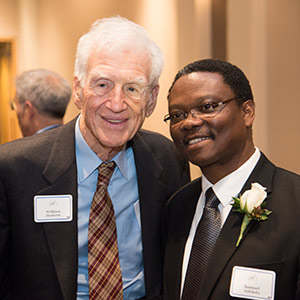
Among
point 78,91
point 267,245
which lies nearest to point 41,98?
Result: point 78,91

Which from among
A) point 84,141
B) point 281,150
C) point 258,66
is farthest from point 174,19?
point 84,141

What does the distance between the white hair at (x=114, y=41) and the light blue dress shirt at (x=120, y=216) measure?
0.99 ft

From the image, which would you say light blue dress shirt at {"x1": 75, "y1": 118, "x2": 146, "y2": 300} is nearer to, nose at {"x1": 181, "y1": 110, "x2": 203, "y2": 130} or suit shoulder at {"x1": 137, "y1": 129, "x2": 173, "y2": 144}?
suit shoulder at {"x1": 137, "y1": 129, "x2": 173, "y2": 144}

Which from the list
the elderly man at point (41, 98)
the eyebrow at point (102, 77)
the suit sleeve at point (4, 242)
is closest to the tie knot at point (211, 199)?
the eyebrow at point (102, 77)

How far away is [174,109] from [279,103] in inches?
65.5

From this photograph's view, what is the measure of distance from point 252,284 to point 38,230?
0.81 m

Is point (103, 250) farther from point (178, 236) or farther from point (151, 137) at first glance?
point (151, 137)

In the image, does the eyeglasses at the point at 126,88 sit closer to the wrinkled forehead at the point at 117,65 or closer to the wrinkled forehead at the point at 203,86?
the wrinkled forehead at the point at 117,65

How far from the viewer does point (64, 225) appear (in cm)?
183

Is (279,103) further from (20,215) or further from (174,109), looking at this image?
(20,215)

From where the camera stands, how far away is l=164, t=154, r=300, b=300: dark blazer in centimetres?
148

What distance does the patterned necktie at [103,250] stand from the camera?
1.84m

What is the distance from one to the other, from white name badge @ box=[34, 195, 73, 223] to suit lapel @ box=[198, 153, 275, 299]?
58 cm

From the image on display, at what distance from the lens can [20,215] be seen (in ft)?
5.93
